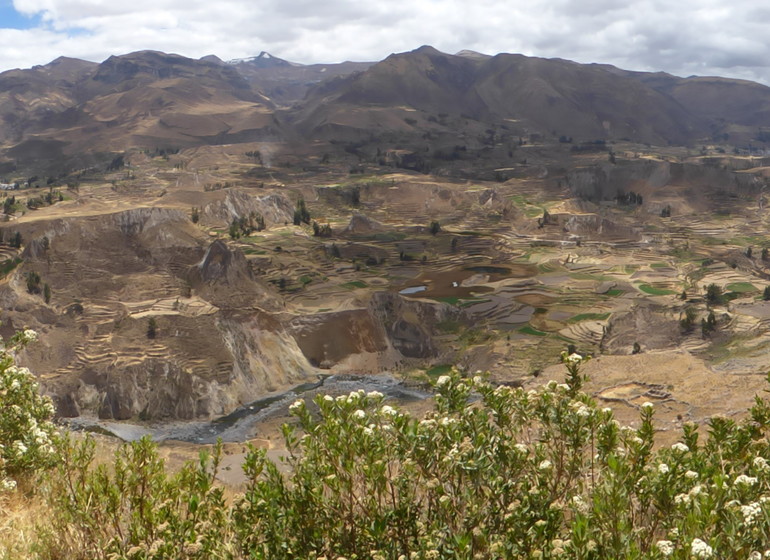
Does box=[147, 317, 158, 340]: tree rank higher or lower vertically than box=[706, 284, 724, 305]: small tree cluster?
lower

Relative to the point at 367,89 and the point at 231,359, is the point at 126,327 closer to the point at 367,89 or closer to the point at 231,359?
the point at 231,359

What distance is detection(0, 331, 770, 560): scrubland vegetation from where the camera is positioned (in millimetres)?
4707

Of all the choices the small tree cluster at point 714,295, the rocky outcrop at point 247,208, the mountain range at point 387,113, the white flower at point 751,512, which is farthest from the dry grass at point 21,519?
the mountain range at point 387,113

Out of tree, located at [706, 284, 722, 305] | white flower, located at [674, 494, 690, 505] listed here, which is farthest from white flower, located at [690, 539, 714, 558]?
tree, located at [706, 284, 722, 305]

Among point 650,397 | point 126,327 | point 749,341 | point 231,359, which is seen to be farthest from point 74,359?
point 749,341

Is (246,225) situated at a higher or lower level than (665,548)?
lower

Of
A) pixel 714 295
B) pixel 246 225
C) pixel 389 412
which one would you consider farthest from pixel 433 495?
pixel 246 225

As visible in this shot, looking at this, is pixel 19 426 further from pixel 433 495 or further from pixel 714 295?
pixel 714 295

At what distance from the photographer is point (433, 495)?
18.9ft

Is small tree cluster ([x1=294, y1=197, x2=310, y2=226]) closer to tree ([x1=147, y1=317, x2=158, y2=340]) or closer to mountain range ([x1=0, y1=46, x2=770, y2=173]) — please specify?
tree ([x1=147, y1=317, x2=158, y2=340])

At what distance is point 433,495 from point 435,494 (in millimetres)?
99

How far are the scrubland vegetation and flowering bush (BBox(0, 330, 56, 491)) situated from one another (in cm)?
144

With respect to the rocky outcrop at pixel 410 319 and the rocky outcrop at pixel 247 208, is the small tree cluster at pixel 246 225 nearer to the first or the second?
Result: the rocky outcrop at pixel 247 208

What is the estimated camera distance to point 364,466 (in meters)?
A: 5.44
